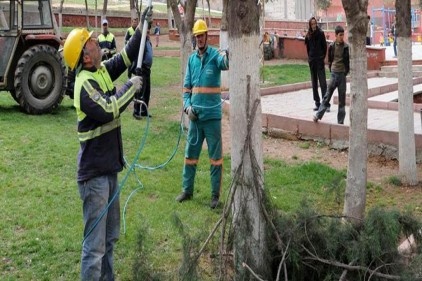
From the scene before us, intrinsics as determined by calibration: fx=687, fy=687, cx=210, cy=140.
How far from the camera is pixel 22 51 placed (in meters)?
12.8

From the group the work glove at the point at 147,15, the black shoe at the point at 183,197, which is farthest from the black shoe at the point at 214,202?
the work glove at the point at 147,15

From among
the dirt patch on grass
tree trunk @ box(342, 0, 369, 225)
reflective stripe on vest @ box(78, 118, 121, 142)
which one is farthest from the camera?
the dirt patch on grass

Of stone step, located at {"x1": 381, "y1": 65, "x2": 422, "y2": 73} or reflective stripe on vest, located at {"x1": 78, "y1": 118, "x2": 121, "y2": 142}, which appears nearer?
reflective stripe on vest, located at {"x1": 78, "y1": 118, "x2": 121, "y2": 142}

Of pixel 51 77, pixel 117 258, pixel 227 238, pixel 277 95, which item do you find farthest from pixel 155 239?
pixel 277 95

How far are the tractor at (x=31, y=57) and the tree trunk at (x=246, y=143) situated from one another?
8.63 m

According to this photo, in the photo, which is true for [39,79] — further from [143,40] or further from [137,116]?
[143,40]

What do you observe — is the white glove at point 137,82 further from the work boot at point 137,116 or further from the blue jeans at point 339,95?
the work boot at point 137,116

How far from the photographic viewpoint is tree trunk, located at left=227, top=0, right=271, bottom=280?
447cm

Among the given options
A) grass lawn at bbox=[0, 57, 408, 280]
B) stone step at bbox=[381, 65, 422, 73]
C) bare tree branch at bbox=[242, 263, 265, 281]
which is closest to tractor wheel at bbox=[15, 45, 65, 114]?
grass lawn at bbox=[0, 57, 408, 280]

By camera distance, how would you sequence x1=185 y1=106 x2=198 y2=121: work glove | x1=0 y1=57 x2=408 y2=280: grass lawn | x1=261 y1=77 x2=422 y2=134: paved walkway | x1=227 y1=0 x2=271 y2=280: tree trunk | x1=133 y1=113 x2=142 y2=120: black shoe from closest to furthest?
x1=227 y1=0 x2=271 y2=280: tree trunk
x1=0 y1=57 x2=408 y2=280: grass lawn
x1=185 y1=106 x2=198 y2=121: work glove
x1=261 y1=77 x2=422 y2=134: paved walkway
x1=133 y1=113 x2=142 y2=120: black shoe

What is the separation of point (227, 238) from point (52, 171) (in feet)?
14.5

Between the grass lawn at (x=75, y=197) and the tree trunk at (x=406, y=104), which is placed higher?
the tree trunk at (x=406, y=104)

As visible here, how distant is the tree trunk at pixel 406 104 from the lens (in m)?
8.37

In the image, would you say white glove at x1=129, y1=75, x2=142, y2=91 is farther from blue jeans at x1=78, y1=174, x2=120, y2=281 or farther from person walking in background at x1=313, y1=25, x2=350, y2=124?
person walking in background at x1=313, y1=25, x2=350, y2=124
